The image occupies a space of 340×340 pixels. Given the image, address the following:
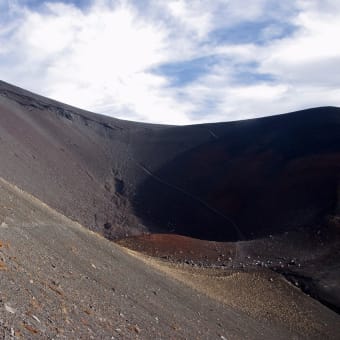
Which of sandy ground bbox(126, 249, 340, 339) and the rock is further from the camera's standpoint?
sandy ground bbox(126, 249, 340, 339)

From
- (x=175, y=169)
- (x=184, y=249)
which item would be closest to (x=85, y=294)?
(x=184, y=249)

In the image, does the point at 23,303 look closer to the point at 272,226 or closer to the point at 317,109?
the point at 272,226

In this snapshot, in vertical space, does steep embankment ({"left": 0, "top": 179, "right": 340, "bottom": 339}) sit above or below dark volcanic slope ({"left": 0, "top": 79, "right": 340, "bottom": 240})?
below

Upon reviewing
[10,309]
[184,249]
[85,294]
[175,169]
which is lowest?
[184,249]

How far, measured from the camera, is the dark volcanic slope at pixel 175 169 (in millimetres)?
34906

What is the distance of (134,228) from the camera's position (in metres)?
36.5

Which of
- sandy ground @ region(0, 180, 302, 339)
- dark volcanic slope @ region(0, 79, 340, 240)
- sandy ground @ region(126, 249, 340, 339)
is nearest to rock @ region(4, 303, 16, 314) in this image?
sandy ground @ region(0, 180, 302, 339)

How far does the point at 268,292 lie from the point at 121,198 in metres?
22.6

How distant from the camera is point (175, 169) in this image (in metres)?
46.7

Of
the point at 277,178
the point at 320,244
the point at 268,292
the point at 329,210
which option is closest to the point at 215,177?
the point at 277,178

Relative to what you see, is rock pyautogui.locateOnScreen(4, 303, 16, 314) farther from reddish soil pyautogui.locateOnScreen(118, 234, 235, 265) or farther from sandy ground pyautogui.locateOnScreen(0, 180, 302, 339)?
reddish soil pyautogui.locateOnScreen(118, 234, 235, 265)

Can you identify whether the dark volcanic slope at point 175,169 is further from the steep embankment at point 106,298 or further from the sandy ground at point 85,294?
the sandy ground at point 85,294

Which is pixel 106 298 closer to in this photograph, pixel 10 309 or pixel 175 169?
pixel 10 309

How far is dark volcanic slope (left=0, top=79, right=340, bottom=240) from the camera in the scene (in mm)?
34906
